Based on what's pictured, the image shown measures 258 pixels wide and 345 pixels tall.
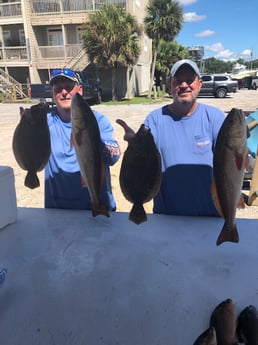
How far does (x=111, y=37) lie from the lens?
21312 mm

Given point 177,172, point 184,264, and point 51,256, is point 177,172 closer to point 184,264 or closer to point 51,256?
point 184,264

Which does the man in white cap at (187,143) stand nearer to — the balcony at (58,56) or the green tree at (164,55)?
the balcony at (58,56)

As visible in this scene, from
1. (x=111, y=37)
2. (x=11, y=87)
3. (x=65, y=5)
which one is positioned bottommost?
(x=11, y=87)

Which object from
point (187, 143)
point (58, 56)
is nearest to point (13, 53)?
point (58, 56)

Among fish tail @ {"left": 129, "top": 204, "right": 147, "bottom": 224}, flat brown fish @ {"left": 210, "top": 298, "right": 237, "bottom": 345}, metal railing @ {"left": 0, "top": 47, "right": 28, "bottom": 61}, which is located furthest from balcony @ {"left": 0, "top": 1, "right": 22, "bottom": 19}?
flat brown fish @ {"left": 210, "top": 298, "right": 237, "bottom": 345}

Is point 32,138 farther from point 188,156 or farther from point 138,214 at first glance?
point 188,156

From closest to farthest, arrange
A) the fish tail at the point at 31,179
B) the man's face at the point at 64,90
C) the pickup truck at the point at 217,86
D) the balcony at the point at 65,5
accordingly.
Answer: the fish tail at the point at 31,179 < the man's face at the point at 64,90 < the balcony at the point at 65,5 < the pickup truck at the point at 217,86

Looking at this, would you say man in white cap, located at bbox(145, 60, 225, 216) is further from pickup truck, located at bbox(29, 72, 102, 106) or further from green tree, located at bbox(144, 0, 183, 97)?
green tree, located at bbox(144, 0, 183, 97)

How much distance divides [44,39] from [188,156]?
2770 centimetres

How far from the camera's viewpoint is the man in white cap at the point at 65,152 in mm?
2299

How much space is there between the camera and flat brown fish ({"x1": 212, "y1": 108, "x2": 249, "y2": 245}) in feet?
4.77

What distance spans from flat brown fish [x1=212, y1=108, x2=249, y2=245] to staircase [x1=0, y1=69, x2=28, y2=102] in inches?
988

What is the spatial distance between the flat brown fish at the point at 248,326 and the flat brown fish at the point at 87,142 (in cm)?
90

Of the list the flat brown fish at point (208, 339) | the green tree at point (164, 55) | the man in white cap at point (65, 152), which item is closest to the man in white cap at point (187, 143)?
the man in white cap at point (65, 152)
